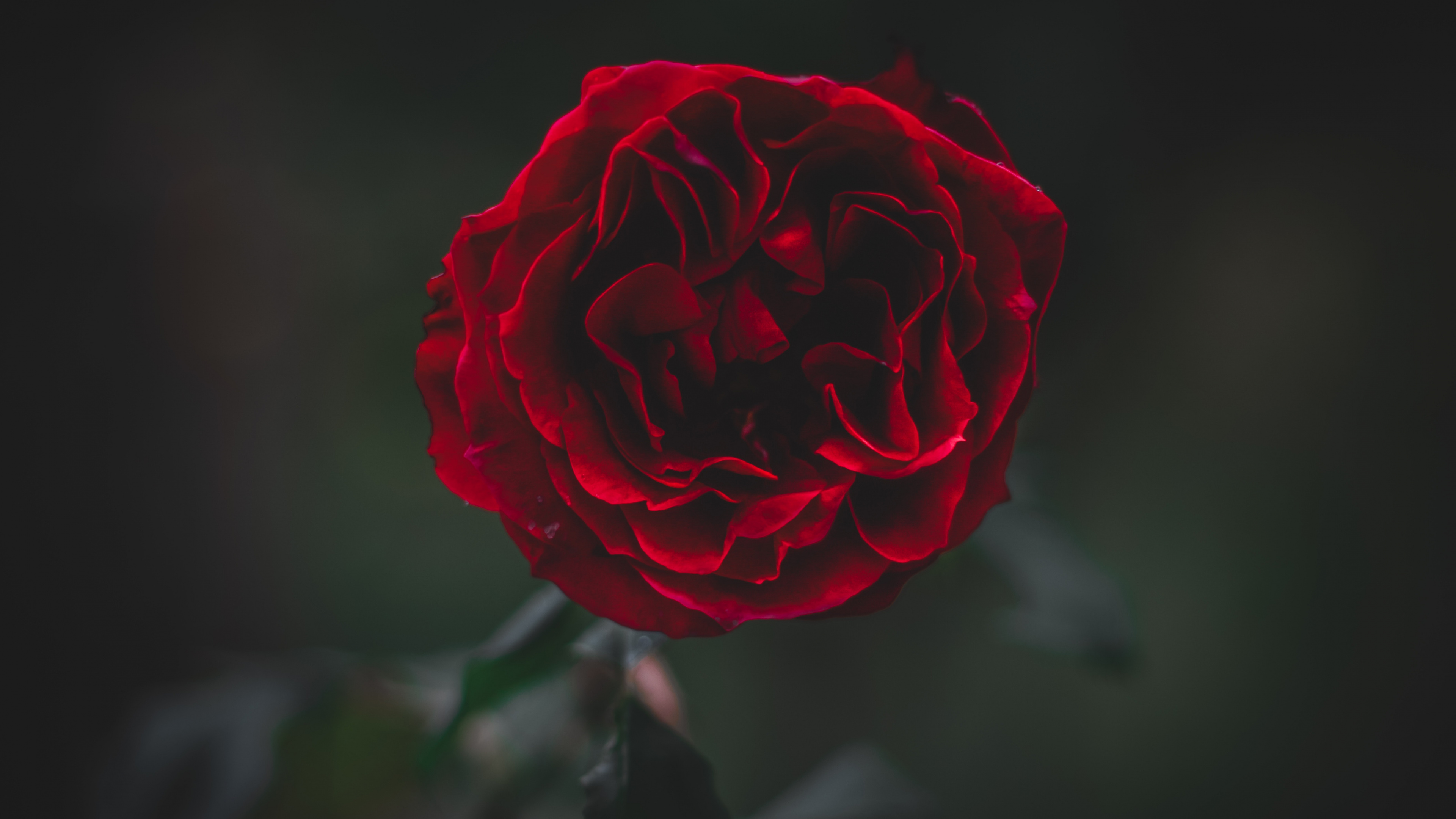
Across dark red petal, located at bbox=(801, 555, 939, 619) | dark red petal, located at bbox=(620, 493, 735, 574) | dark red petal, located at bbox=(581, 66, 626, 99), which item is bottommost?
dark red petal, located at bbox=(801, 555, 939, 619)

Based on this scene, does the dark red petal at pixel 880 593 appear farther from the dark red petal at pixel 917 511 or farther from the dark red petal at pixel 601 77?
the dark red petal at pixel 601 77

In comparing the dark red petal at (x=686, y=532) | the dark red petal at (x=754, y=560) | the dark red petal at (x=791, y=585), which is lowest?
the dark red petal at (x=791, y=585)

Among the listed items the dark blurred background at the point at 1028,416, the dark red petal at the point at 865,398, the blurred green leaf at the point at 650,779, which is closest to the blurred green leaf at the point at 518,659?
the blurred green leaf at the point at 650,779

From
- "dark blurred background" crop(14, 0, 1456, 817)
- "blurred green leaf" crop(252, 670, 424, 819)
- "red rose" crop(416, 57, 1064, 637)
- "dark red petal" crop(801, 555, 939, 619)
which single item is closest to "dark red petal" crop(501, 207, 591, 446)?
"red rose" crop(416, 57, 1064, 637)

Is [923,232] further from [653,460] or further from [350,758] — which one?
[350,758]

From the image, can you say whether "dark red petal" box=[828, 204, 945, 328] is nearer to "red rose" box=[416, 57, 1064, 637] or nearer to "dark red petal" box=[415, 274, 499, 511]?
"red rose" box=[416, 57, 1064, 637]

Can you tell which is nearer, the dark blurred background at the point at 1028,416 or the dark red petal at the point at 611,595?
the dark red petal at the point at 611,595

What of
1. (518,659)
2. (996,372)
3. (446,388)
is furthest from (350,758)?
(996,372)
